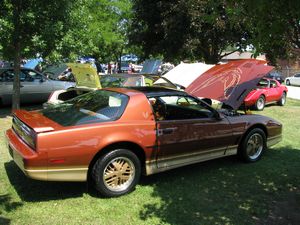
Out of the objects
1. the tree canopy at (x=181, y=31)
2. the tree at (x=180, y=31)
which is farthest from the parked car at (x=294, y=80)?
the tree at (x=180, y=31)

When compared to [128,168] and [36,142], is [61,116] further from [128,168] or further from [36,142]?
[128,168]

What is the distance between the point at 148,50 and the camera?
18641 mm

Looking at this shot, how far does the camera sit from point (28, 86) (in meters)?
12.6

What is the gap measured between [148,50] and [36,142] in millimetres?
14558

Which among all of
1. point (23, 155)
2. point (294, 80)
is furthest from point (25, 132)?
point (294, 80)

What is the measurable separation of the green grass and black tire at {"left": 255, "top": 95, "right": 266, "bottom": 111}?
26.5 ft

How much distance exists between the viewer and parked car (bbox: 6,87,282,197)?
15.1 feet

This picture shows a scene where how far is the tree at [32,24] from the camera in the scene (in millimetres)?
9945

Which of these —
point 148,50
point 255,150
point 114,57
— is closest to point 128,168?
point 255,150

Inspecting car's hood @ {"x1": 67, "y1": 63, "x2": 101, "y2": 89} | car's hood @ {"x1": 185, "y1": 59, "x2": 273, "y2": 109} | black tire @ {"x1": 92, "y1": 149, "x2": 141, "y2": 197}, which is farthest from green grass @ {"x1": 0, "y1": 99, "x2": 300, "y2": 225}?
car's hood @ {"x1": 67, "y1": 63, "x2": 101, "y2": 89}

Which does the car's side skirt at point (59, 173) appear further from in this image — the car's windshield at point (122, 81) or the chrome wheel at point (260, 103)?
the chrome wheel at point (260, 103)

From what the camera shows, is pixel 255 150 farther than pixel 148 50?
No

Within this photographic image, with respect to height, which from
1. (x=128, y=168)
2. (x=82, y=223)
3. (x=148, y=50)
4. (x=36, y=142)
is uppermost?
(x=148, y=50)

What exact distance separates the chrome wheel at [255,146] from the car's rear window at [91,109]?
2593 mm
